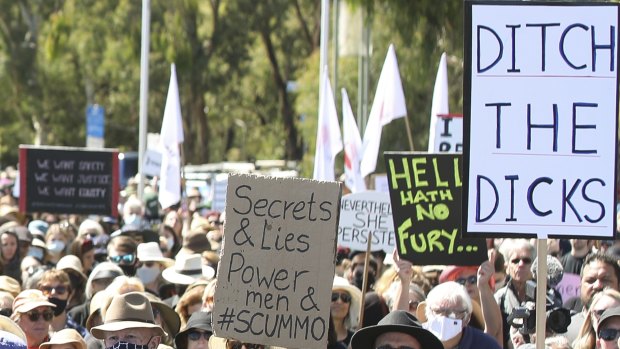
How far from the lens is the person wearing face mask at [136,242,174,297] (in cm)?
1103

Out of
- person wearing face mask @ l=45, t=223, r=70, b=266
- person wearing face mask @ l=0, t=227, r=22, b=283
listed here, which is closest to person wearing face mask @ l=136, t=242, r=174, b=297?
person wearing face mask @ l=0, t=227, r=22, b=283

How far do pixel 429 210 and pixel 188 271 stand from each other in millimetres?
2472

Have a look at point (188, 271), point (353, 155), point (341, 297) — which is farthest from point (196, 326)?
point (353, 155)

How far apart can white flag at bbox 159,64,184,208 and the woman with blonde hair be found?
29.7 feet

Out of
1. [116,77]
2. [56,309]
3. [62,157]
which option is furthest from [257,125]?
[56,309]

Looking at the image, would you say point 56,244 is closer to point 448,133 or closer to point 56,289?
point 448,133

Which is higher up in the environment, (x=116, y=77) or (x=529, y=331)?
(x=116, y=77)

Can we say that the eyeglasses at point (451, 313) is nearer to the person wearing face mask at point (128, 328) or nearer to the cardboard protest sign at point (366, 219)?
the person wearing face mask at point (128, 328)

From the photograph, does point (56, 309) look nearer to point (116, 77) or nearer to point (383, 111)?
point (383, 111)

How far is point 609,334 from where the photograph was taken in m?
6.71

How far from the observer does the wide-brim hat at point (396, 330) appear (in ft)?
20.6

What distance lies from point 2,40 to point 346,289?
140 feet

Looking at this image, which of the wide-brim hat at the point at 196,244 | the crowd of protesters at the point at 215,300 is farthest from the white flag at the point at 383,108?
the wide-brim hat at the point at 196,244

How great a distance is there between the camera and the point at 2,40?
4966 cm
